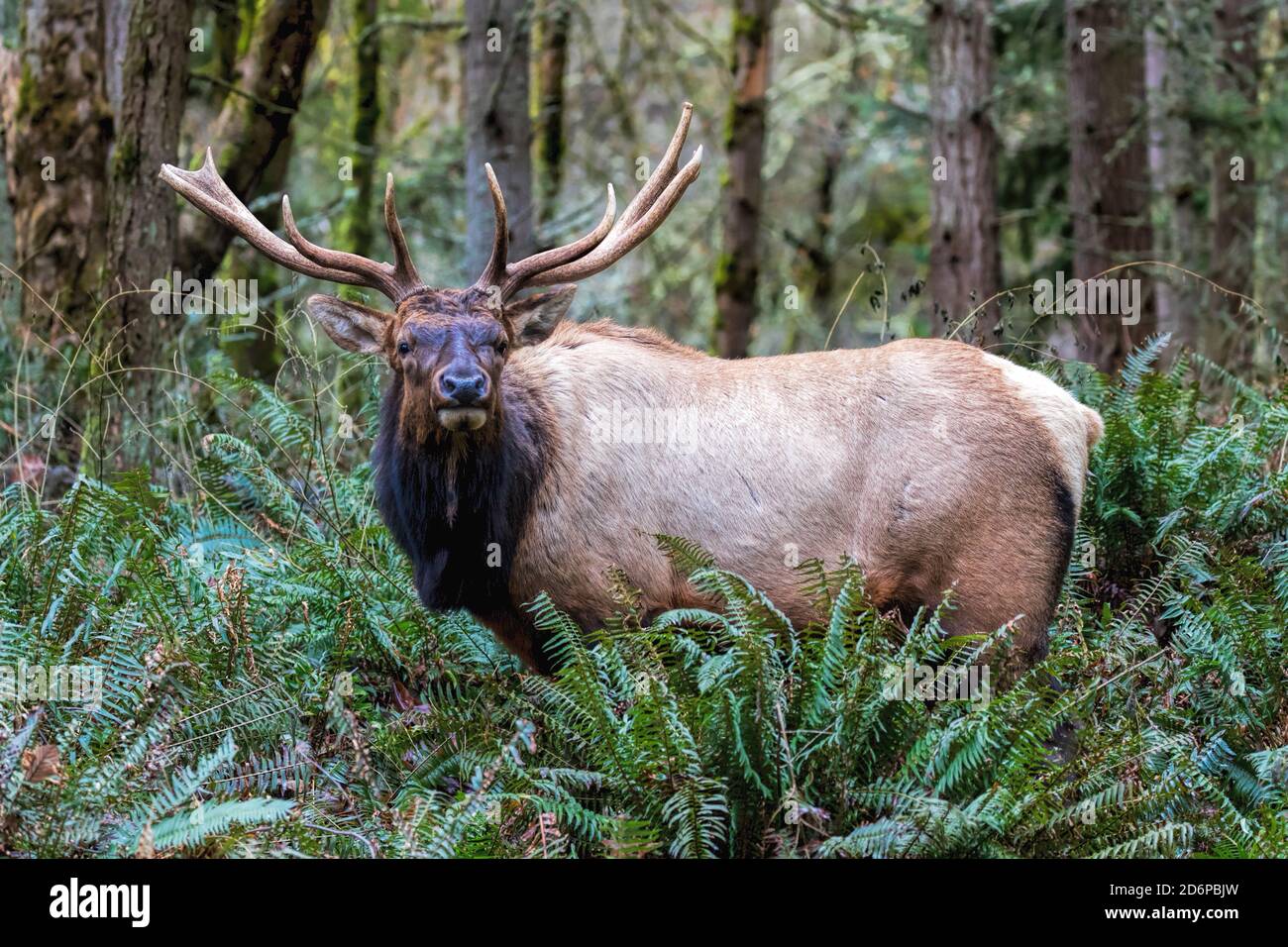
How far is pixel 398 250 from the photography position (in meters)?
6.66

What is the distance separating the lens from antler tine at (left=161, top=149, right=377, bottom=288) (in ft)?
22.6

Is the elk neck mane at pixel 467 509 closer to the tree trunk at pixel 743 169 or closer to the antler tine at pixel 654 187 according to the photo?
the antler tine at pixel 654 187

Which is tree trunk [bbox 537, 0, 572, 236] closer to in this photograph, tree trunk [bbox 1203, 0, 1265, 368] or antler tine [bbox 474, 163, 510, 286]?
tree trunk [bbox 1203, 0, 1265, 368]

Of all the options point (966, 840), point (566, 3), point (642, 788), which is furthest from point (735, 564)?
point (566, 3)

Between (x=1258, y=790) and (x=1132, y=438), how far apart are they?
2.49 meters

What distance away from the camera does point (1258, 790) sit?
5434 mm

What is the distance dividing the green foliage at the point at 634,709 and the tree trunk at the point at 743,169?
6.60m

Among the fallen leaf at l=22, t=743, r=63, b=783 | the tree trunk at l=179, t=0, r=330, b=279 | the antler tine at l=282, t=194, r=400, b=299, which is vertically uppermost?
the tree trunk at l=179, t=0, r=330, b=279

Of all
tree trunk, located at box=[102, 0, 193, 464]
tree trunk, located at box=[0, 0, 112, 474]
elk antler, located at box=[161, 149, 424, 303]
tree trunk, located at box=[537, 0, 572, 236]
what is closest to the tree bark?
tree trunk, located at box=[0, 0, 112, 474]

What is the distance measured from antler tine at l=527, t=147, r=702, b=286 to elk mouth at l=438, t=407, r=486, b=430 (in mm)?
1145

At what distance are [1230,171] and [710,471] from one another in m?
9.45

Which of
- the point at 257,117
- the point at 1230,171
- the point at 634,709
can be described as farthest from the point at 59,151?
the point at 1230,171
